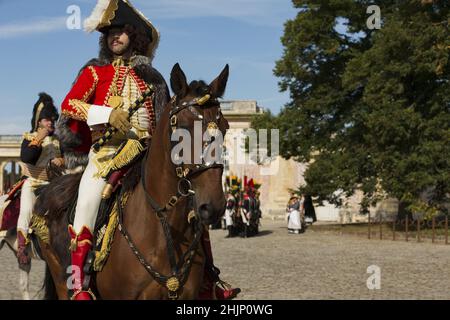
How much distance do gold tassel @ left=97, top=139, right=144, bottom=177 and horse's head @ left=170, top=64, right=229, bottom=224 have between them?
0.76 meters

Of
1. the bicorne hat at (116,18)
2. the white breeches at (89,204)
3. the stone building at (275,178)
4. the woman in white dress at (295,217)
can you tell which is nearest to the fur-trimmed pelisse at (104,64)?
the bicorne hat at (116,18)

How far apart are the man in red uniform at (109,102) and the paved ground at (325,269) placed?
5355 mm

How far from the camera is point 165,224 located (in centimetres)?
496

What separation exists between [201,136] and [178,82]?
49cm

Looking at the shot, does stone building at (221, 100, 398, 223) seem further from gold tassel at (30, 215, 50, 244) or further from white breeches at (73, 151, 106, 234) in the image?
white breeches at (73, 151, 106, 234)

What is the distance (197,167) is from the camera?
4465 millimetres

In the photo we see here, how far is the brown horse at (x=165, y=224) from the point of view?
15.4 feet

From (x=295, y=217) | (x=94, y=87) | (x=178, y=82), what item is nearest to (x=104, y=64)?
(x=94, y=87)

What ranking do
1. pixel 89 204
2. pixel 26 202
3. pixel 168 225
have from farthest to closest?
pixel 26 202, pixel 89 204, pixel 168 225

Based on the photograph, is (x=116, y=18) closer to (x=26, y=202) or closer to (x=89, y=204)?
(x=89, y=204)

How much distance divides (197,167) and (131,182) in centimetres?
102

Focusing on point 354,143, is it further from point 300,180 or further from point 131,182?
point 131,182

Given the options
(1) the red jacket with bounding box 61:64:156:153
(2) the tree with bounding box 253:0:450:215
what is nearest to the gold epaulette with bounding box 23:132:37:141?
(1) the red jacket with bounding box 61:64:156:153

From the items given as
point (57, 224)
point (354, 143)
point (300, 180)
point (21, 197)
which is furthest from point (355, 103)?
point (57, 224)
